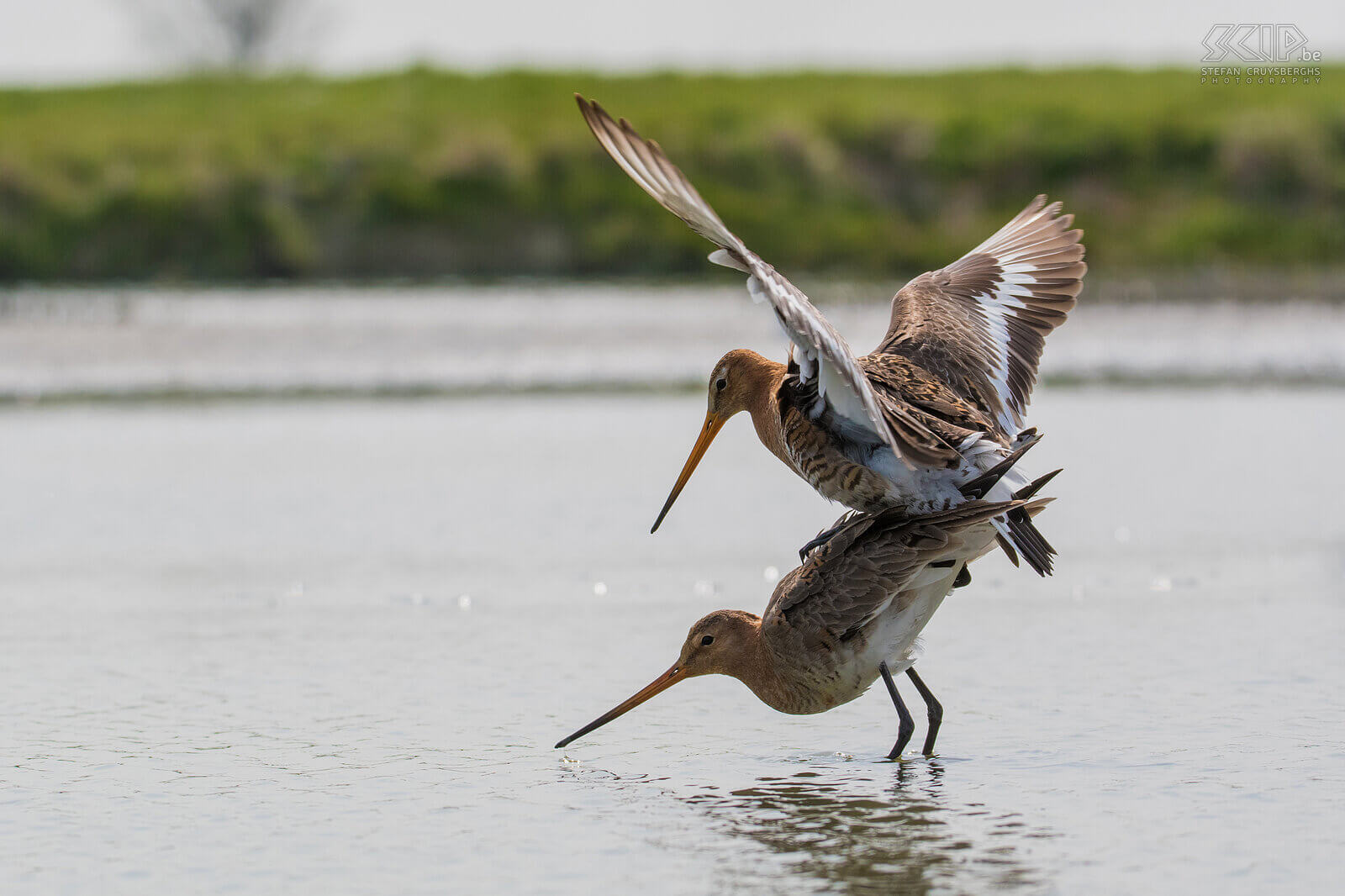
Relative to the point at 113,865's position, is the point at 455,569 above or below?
above

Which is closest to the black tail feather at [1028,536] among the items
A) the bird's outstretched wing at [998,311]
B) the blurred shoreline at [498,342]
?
the bird's outstretched wing at [998,311]

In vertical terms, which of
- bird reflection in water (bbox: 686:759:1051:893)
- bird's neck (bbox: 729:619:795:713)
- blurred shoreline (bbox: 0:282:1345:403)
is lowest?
bird reflection in water (bbox: 686:759:1051:893)

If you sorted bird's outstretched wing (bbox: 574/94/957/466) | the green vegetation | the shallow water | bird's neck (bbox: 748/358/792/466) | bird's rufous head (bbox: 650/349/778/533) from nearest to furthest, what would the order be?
the shallow water → bird's outstretched wing (bbox: 574/94/957/466) → bird's neck (bbox: 748/358/792/466) → bird's rufous head (bbox: 650/349/778/533) → the green vegetation

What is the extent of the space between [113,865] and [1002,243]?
3.74m

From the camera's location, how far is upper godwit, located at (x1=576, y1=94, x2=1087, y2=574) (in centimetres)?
440

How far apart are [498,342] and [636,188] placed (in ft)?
26.4

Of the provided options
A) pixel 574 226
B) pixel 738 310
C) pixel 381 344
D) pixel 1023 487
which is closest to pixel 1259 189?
pixel 574 226

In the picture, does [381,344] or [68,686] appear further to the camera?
[381,344]

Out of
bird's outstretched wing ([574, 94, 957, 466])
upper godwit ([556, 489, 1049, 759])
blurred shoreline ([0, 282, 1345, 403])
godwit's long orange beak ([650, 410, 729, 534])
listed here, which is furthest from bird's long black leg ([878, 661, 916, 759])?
blurred shoreline ([0, 282, 1345, 403])

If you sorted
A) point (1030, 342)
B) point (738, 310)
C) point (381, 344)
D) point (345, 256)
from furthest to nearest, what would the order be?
point (345, 256) → point (738, 310) → point (381, 344) → point (1030, 342)

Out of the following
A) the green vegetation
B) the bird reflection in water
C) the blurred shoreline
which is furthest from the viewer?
the green vegetation

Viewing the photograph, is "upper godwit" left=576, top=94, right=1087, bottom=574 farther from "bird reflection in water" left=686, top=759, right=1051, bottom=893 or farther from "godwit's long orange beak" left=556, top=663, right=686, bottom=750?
"bird reflection in water" left=686, top=759, right=1051, bottom=893

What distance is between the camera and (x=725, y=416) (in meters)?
5.54

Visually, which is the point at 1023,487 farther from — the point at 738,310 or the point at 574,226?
the point at 574,226
